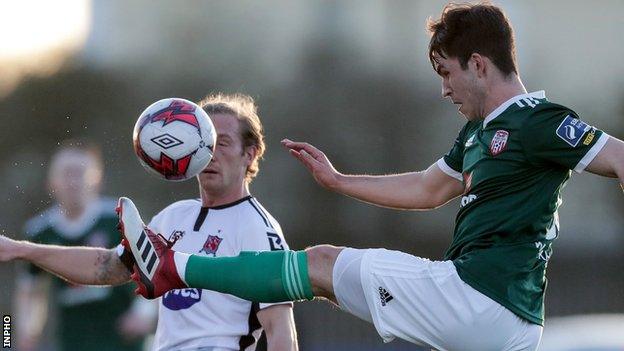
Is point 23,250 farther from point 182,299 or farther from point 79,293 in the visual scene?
point 79,293

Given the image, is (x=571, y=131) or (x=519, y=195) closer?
(x=571, y=131)

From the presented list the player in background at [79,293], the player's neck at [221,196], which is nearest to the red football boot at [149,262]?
the player's neck at [221,196]

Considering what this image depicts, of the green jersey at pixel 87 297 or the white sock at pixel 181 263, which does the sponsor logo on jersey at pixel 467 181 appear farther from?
the green jersey at pixel 87 297

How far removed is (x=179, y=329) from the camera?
6062mm

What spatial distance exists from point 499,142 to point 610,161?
19.3 inches

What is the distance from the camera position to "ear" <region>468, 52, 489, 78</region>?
218 inches

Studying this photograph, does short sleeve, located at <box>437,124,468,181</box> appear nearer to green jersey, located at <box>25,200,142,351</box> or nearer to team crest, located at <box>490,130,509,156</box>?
team crest, located at <box>490,130,509,156</box>

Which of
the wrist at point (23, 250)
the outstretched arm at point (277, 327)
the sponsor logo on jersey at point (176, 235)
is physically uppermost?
the wrist at point (23, 250)

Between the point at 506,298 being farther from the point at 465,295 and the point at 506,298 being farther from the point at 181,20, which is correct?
the point at 181,20

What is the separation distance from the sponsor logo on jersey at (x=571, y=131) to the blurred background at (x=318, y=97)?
17.9ft

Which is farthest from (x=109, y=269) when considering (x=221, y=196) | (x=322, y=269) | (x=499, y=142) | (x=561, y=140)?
(x=561, y=140)

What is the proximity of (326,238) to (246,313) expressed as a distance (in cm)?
568

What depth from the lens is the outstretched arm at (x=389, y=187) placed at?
245 inches

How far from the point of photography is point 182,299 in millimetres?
6109
